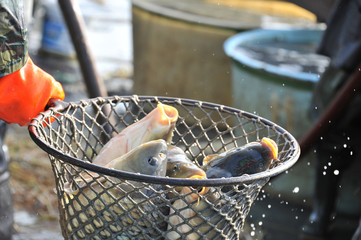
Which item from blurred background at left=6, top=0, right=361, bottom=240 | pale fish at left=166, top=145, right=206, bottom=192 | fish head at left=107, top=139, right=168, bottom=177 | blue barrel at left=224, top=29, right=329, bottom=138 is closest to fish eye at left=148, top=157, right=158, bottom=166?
fish head at left=107, top=139, right=168, bottom=177

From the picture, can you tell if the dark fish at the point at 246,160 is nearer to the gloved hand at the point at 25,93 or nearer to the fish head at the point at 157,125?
the fish head at the point at 157,125

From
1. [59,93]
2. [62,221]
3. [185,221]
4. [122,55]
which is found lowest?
[122,55]

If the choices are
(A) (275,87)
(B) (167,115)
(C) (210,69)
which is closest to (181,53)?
(C) (210,69)

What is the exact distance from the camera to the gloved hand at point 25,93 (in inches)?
63.9

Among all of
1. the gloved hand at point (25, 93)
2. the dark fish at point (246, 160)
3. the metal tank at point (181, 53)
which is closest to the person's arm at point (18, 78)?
the gloved hand at point (25, 93)

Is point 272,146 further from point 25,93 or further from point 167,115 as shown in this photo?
point 25,93

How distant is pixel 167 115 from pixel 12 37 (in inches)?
19.7

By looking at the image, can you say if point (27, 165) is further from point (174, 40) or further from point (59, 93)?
point (59, 93)

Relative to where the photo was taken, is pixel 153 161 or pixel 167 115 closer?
pixel 153 161

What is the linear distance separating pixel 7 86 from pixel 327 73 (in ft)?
7.65

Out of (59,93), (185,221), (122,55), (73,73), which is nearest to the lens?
(185,221)

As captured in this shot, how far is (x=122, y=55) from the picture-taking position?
7141 mm

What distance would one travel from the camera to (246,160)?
1.60m

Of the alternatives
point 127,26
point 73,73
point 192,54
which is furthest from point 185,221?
point 127,26
